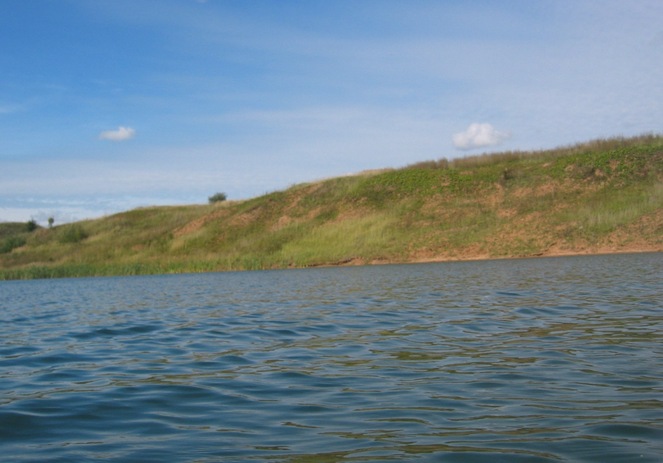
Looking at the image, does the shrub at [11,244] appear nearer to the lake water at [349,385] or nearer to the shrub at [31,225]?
the shrub at [31,225]

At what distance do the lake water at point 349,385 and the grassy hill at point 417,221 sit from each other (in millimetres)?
31509

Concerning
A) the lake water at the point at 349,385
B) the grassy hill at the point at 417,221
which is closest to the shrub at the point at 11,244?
the grassy hill at the point at 417,221

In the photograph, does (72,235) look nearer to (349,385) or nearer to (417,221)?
(417,221)

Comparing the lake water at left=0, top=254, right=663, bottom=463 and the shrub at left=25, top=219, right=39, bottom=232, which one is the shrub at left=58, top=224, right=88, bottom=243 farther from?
the lake water at left=0, top=254, right=663, bottom=463

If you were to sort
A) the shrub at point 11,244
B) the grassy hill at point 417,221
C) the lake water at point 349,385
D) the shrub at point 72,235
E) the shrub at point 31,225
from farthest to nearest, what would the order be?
the shrub at point 31,225 → the shrub at point 11,244 → the shrub at point 72,235 → the grassy hill at point 417,221 → the lake water at point 349,385

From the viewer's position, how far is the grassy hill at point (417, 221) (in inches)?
1860

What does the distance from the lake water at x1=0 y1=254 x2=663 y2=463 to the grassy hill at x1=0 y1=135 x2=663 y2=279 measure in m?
31.5

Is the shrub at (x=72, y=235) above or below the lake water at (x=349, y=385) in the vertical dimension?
above

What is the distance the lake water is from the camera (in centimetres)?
601

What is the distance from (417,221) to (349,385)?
47.3m

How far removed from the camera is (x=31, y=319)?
717 inches

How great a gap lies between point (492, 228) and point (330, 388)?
43667 mm

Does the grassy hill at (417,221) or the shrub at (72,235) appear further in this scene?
the shrub at (72,235)

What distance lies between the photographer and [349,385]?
8398 millimetres
